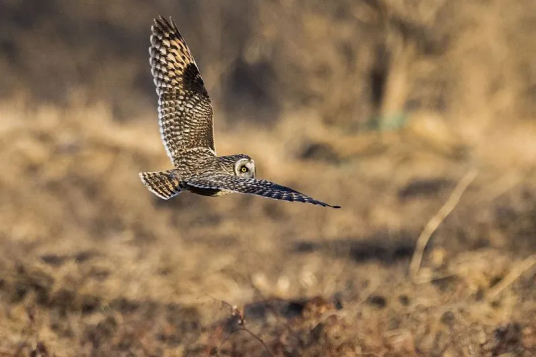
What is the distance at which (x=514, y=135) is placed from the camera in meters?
19.5

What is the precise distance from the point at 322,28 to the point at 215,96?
13.9 ft

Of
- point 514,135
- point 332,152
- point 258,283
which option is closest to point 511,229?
point 258,283

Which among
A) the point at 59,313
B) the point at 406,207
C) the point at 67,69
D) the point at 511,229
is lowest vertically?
the point at 59,313

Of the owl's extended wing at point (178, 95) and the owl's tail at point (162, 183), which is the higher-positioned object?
→ the owl's extended wing at point (178, 95)

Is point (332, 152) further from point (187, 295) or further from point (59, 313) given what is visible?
point (59, 313)

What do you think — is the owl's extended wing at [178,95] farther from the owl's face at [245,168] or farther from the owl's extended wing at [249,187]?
the owl's extended wing at [249,187]

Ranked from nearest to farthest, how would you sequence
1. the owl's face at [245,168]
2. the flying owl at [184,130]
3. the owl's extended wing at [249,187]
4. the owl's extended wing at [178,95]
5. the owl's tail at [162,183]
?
1. the owl's extended wing at [249,187]
2. the owl's tail at [162,183]
3. the flying owl at [184,130]
4. the owl's face at [245,168]
5. the owl's extended wing at [178,95]

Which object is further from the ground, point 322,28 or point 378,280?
point 322,28

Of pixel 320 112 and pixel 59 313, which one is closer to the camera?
pixel 59 313

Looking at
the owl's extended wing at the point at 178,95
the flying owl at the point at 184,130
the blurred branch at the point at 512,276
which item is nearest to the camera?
the flying owl at the point at 184,130

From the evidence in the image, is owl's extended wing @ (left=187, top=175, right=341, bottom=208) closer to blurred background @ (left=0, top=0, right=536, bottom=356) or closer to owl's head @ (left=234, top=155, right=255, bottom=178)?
owl's head @ (left=234, top=155, right=255, bottom=178)

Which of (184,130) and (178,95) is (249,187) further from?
(178,95)

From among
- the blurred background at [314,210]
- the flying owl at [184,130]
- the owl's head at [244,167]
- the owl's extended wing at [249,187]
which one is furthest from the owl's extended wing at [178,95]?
the blurred background at [314,210]

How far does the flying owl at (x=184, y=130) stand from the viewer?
5301 millimetres
